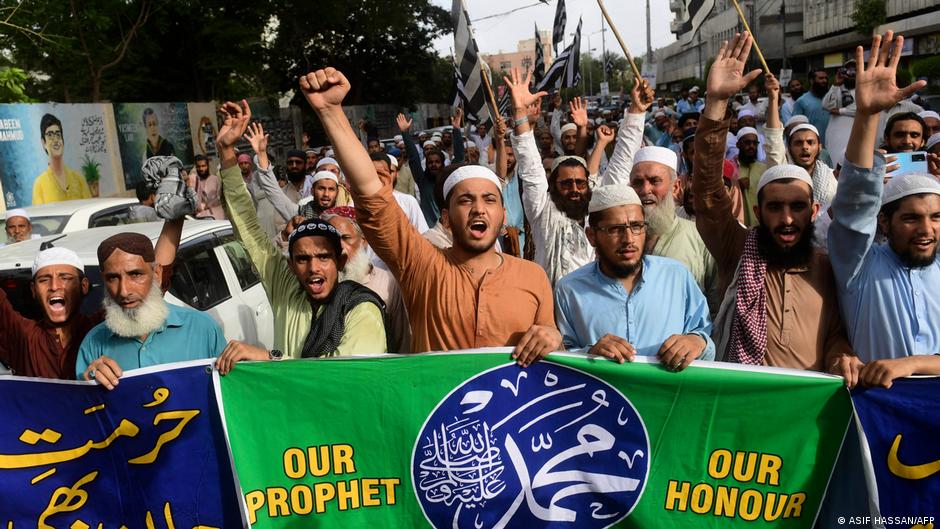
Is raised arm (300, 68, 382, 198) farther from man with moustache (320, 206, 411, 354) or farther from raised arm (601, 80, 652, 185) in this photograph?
raised arm (601, 80, 652, 185)

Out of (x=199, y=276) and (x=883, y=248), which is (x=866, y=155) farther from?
(x=199, y=276)

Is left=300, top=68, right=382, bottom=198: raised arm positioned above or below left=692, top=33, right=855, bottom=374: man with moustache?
above

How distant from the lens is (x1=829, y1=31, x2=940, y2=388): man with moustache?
2.95 meters

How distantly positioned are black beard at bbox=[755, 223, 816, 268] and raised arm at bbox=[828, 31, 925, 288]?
22cm

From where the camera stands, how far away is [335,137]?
3.10 metres

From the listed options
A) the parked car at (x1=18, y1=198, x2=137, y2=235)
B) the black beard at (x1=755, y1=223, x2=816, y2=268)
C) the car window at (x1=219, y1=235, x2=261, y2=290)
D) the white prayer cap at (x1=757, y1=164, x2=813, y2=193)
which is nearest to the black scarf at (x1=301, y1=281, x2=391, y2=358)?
the black beard at (x1=755, y1=223, x2=816, y2=268)

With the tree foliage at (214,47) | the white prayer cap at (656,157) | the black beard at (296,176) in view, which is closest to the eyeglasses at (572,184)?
the white prayer cap at (656,157)

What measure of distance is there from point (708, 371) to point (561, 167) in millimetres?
2156

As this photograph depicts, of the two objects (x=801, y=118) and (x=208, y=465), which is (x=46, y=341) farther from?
(x=801, y=118)

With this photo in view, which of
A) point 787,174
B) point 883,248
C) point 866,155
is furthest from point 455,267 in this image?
point 883,248

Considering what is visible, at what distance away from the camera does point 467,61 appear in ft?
26.0

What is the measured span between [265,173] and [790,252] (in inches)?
168

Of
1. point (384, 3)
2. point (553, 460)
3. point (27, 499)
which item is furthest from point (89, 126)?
point (384, 3)

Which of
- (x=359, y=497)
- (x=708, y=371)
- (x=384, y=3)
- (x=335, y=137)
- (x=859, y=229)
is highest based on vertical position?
(x=384, y=3)
